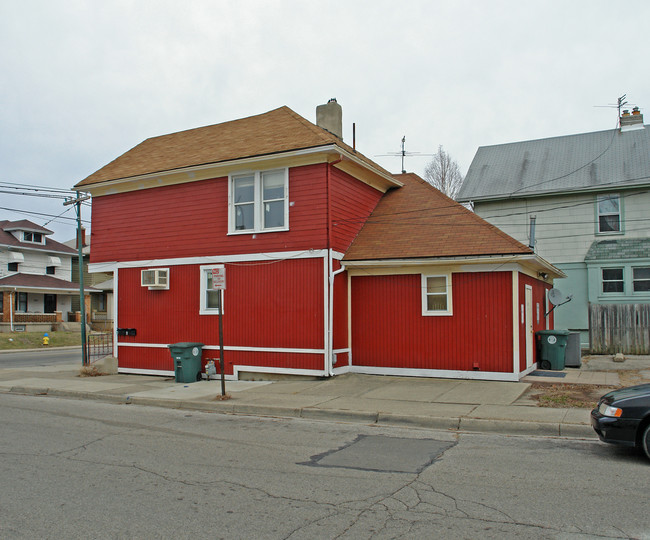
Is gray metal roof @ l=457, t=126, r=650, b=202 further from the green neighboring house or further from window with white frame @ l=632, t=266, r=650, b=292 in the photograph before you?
window with white frame @ l=632, t=266, r=650, b=292

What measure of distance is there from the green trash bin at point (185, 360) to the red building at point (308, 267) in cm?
68

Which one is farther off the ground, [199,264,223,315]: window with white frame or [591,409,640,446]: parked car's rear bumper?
[199,264,223,315]: window with white frame

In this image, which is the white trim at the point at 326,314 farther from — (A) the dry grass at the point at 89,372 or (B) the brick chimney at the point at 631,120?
(B) the brick chimney at the point at 631,120

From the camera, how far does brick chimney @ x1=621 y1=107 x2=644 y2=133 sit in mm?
23969

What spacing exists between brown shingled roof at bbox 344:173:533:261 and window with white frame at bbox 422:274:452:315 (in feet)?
2.28

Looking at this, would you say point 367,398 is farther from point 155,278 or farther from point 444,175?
point 444,175

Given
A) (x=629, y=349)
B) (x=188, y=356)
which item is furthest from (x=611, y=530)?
(x=629, y=349)

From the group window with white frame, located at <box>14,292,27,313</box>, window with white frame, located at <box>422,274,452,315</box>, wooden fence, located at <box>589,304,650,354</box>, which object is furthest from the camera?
window with white frame, located at <box>14,292,27,313</box>

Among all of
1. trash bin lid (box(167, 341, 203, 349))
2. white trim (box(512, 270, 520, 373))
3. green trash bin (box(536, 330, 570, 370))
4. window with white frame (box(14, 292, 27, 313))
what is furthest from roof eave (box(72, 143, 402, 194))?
window with white frame (box(14, 292, 27, 313))

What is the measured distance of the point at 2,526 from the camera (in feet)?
16.7

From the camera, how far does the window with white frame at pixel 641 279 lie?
69.8 feet

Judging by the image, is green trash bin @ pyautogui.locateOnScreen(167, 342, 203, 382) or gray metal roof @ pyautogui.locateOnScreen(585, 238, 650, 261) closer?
green trash bin @ pyautogui.locateOnScreen(167, 342, 203, 382)

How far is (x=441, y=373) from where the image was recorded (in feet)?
46.7

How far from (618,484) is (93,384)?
42.4ft
